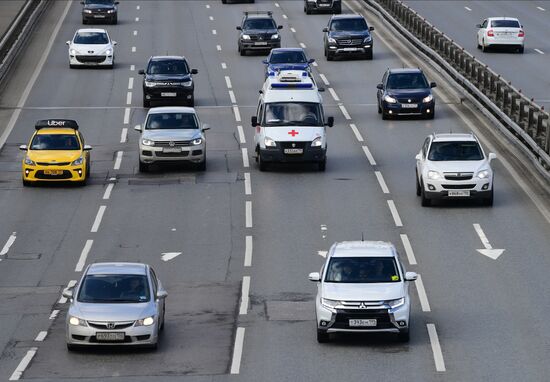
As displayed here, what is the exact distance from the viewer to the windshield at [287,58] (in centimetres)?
5828

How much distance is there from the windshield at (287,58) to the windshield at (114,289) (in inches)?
1310

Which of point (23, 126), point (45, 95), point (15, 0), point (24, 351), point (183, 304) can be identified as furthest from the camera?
point (15, 0)

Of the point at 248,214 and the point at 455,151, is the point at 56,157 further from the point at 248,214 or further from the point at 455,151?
the point at 455,151

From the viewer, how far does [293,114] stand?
43188mm

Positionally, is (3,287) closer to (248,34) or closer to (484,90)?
(484,90)

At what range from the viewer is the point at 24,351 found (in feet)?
83.5

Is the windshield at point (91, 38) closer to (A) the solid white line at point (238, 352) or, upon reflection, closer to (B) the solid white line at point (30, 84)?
(B) the solid white line at point (30, 84)

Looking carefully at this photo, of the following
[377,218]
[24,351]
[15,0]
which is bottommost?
[15,0]

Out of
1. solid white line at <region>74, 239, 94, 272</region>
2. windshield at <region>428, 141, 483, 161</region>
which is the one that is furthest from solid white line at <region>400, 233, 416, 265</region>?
solid white line at <region>74, 239, 94, 272</region>

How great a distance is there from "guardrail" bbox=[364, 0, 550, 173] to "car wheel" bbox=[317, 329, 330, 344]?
50.9ft

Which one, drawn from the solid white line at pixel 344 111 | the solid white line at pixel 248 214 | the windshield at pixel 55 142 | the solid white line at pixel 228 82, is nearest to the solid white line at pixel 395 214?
the solid white line at pixel 248 214

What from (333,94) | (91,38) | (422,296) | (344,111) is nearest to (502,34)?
(333,94)

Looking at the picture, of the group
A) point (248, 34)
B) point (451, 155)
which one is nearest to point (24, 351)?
point (451, 155)

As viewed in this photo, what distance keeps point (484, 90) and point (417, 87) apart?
2913mm
